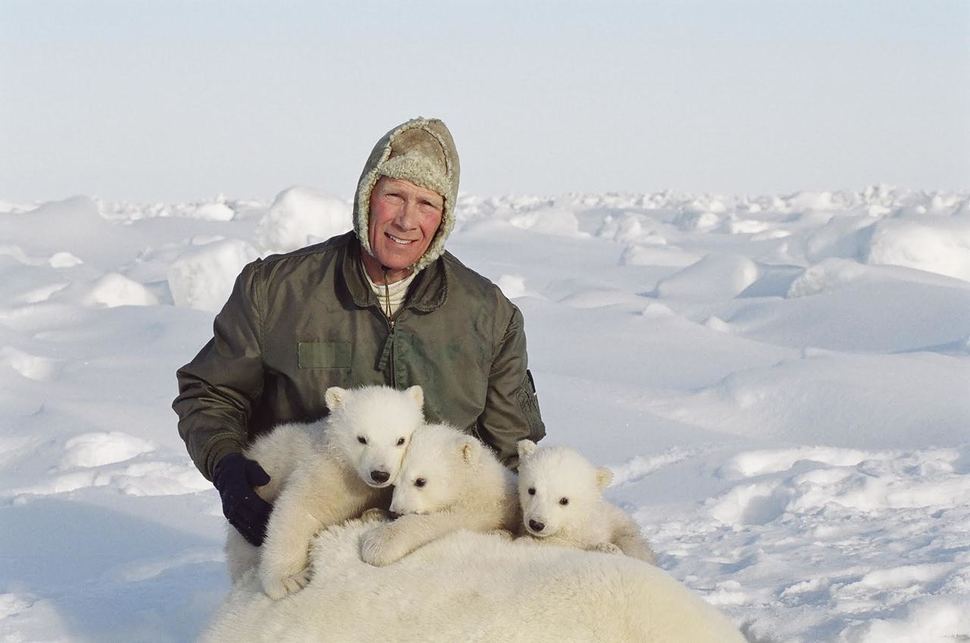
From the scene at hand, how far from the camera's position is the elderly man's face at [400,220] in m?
3.19

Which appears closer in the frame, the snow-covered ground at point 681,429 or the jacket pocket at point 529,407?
the jacket pocket at point 529,407

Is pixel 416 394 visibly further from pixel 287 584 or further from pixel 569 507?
pixel 287 584

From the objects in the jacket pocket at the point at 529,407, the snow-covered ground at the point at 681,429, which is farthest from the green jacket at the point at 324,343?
the snow-covered ground at the point at 681,429

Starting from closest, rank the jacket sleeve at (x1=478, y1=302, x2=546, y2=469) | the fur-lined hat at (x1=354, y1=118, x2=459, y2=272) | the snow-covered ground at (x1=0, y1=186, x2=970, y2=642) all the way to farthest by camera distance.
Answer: the fur-lined hat at (x1=354, y1=118, x2=459, y2=272), the jacket sleeve at (x1=478, y1=302, x2=546, y2=469), the snow-covered ground at (x1=0, y1=186, x2=970, y2=642)

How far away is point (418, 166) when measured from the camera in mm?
3162

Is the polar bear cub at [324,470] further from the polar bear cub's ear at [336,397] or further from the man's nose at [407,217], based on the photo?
the man's nose at [407,217]

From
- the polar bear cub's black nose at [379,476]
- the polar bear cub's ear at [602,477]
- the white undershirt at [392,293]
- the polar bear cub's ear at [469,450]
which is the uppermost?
the white undershirt at [392,293]

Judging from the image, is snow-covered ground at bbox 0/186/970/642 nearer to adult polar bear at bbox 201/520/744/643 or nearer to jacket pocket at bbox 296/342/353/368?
jacket pocket at bbox 296/342/353/368

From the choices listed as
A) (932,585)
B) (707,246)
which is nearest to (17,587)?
(932,585)

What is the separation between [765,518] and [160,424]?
177 inches

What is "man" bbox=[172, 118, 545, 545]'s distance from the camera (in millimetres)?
3203

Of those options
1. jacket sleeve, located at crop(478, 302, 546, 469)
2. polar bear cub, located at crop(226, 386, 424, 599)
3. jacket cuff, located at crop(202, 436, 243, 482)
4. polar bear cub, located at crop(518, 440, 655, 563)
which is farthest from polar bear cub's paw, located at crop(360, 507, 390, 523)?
jacket sleeve, located at crop(478, 302, 546, 469)

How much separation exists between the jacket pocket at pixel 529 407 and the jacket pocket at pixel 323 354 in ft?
2.00

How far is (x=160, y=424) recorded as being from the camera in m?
7.98
